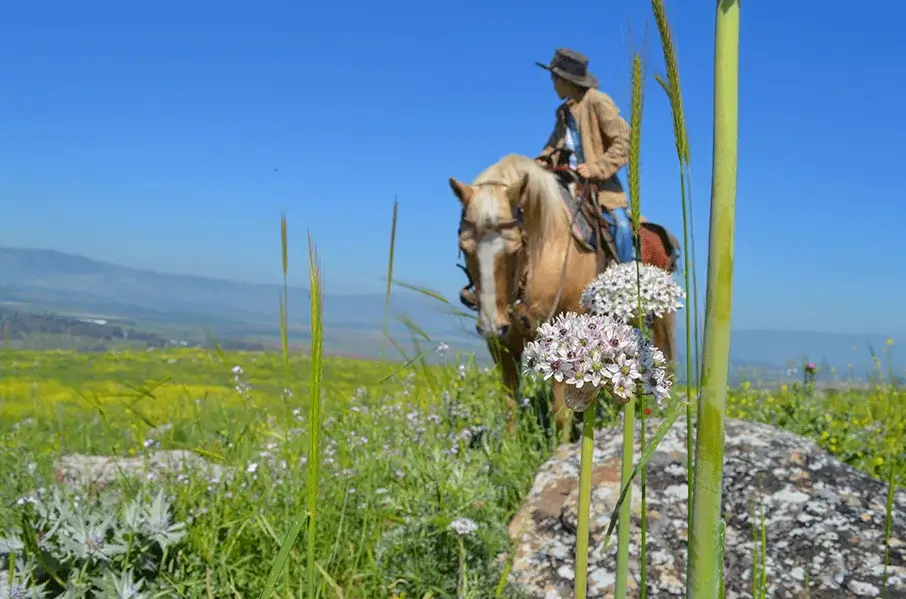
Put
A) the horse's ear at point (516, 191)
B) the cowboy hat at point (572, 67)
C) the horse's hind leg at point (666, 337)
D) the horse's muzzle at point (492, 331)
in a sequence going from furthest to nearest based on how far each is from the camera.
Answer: the horse's hind leg at point (666, 337)
the cowboy hat at point (572, 67)
the horse's ear at point (516, 191)
the horse's muzzle at point (492, 331)

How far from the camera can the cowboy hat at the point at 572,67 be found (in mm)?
7020

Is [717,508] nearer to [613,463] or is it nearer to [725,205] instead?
[725,205]

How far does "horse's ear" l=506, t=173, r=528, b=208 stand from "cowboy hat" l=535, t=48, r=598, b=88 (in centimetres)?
135

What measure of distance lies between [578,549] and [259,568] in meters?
2.28

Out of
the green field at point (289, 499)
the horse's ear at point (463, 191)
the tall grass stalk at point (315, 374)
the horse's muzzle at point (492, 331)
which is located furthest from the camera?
the horse's ear at point (463, 191)

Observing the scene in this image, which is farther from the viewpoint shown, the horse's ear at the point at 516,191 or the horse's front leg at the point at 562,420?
the horse's ear at the point at 516,191

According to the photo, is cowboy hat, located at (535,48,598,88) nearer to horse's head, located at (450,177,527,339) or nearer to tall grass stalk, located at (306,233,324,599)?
horse's head, located at (450,177,527,339)

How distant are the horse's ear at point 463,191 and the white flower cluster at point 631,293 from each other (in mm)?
4033

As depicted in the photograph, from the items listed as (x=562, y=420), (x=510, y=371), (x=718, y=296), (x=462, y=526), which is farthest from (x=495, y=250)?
(x=718, y=296)

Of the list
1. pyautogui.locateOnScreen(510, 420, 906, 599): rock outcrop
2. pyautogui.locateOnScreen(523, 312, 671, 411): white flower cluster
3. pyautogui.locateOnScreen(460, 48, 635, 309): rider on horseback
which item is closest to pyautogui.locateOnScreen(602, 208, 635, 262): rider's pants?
pyautogui.locateOnScreen(460, 48, 635, 309): rider on horseback

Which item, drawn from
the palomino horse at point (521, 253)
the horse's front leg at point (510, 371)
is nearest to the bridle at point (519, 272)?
the palomino horse at point (521, 253)

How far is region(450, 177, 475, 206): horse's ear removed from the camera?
6395 mm

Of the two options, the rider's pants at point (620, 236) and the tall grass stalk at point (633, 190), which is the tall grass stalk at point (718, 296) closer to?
the tall grass stalk at point (633, 190)

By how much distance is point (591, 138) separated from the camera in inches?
275
